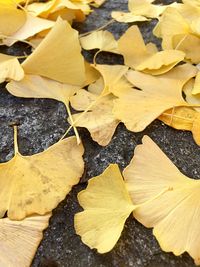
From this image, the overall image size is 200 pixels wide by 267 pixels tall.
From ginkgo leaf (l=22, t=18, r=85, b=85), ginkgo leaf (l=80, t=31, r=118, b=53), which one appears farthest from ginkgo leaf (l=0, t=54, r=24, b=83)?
ginkgo leaf (l=80, t=31, r=118, b=53)

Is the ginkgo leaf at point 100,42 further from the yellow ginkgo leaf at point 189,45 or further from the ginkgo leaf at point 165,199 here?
the ginkgo leaf at point 165,199

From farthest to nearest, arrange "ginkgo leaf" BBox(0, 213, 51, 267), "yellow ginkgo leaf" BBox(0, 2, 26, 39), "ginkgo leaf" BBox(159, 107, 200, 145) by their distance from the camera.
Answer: "yellow ginkgo leaf" BBox(0, 2, 26, 39), "ginkgo leaf" BBox(159, 107, 200, 145), "ginkgo leaf" BBox(0, 213, 51, 267)

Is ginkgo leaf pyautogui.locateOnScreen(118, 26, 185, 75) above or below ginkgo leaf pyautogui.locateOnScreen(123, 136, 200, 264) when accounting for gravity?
above

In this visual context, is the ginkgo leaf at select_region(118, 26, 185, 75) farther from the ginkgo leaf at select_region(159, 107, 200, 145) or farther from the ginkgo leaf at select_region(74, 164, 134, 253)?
the ginkgo leaf at select_region(74, 164, 134, 253)

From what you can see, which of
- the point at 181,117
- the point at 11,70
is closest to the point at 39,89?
the point at 11,70

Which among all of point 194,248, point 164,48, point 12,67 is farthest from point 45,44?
point 194,248

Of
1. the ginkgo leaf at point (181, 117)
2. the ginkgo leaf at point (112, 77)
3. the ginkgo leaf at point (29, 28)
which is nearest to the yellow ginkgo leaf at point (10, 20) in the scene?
the ginkgo leaf at point (29, 28)

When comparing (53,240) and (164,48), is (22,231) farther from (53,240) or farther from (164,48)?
(164,48)
